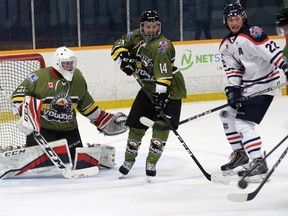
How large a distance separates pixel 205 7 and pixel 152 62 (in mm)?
5183

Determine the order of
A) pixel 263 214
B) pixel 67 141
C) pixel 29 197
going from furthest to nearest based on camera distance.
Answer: pixel 67 141, pixel 29 197, pixel 263 214

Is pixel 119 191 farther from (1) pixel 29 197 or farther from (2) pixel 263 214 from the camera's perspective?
(2) pixel 263 214

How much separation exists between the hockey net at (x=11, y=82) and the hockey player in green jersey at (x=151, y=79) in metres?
0.84

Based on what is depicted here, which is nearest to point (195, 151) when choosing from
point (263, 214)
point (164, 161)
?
point (164, 161)

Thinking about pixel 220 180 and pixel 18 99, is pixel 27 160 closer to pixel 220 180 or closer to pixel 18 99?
pixel 18 99

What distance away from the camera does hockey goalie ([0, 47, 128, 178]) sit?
4504 mm

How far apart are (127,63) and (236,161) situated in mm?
812

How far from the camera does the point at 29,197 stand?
4.09 meters

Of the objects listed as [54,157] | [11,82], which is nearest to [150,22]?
[54,157]

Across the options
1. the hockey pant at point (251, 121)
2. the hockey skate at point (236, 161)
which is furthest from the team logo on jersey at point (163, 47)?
the hockey skate at point (236, 161)

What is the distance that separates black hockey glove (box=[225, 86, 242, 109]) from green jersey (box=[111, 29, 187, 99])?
1.03 feet

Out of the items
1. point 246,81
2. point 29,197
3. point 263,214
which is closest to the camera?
point 263,214

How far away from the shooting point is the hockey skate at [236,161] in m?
4.58

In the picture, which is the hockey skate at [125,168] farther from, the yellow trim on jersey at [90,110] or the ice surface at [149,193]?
the yellow trim on jersey at [90,110]
